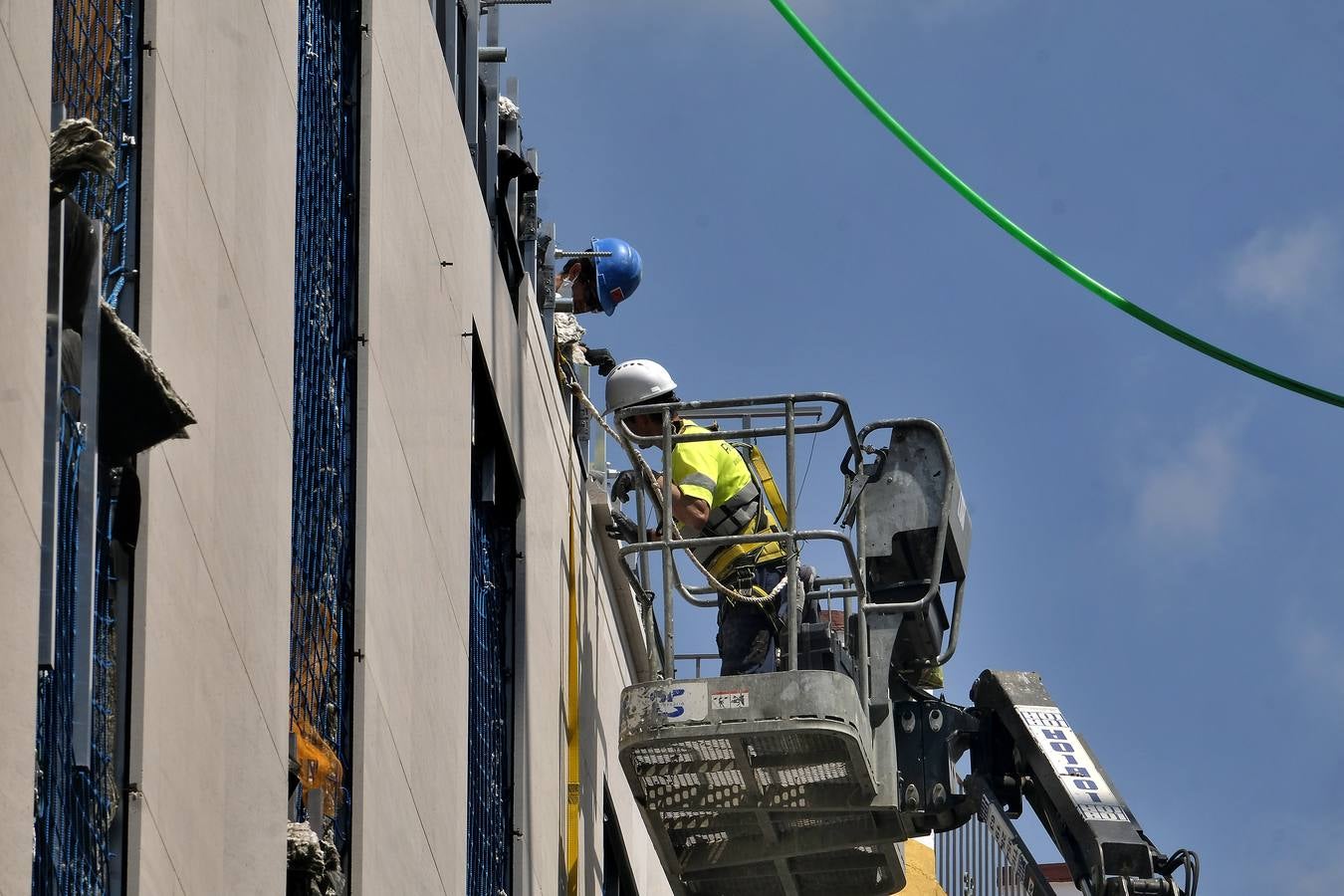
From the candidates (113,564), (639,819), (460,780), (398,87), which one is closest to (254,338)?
(113,564)

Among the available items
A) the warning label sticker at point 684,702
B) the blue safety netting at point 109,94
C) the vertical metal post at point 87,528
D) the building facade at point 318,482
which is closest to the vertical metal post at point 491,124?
the building facade at point 318,482

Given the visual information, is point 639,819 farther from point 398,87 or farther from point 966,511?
Result: point 398,87

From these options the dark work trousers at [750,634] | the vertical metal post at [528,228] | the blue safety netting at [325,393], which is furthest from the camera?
the vertical metal post at [528,228]

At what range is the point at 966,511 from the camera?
14.7 metres

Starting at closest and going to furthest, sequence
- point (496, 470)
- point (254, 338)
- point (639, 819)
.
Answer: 1. point (254, 338)
2. point (496, 470)
3. point (639, 819)

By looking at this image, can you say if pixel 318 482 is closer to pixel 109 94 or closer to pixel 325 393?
pixel 325 393

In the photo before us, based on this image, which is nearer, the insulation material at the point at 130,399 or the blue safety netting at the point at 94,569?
the blue safety netting at the point at 94,569

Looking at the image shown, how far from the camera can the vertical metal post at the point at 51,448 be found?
6340 millimetres

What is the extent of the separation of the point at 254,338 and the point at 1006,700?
695 centimetres

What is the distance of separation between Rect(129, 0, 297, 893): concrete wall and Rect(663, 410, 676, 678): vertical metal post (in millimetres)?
3909

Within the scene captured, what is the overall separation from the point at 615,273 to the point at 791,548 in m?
6.72

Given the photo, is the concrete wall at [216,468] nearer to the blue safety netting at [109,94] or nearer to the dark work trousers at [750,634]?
the blue safety netting at [109,94]

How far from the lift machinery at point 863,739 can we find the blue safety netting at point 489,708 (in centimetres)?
97

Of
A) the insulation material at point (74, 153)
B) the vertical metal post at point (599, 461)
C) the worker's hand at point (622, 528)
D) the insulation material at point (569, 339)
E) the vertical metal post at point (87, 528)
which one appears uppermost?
the insulation material at point (569, 339)
